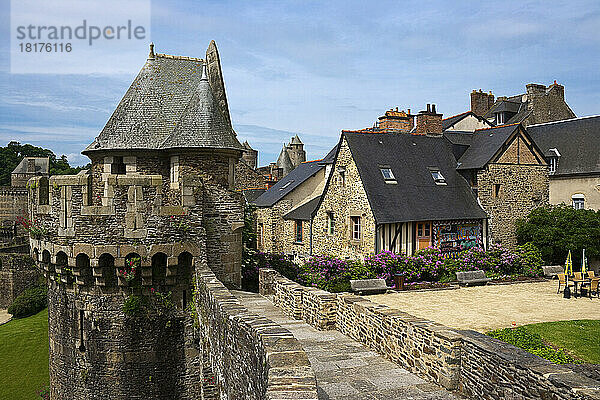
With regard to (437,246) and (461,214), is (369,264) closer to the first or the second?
(437,246)

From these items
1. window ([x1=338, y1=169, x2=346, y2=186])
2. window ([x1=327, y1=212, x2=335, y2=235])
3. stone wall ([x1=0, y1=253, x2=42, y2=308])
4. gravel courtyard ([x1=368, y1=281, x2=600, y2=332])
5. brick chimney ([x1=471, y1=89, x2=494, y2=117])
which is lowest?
stone wall ([x1=0, y1=253, x2=42, y2=308])

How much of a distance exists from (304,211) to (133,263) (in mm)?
15407

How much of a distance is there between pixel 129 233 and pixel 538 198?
18418 mm

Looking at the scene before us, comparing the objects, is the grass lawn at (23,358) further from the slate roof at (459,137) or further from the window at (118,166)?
the slate roof at (459,137)

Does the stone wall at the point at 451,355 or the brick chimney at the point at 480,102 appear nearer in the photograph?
Result: the stone wall at the point at 451,355

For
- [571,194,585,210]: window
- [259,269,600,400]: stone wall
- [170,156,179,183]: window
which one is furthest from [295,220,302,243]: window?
[170,156,179,183]: window

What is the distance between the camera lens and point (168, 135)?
10859 mm

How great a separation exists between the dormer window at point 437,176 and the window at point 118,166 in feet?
43.9

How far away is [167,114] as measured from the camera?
11.2 meters

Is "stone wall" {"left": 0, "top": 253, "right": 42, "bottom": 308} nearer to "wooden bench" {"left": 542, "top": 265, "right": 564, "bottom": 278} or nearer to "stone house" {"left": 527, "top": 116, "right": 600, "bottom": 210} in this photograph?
"wooden bench" {"left": 542, "top": 265, "right": 564, "bottom": 278}

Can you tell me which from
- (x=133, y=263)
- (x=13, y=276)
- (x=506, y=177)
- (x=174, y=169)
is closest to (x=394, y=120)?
(x=506, y=177)

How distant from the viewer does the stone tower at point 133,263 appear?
349 inches

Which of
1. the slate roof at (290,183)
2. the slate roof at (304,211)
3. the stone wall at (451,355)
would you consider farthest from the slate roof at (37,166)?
the stone wall at (451,355)

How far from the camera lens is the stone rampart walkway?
6.24 m
